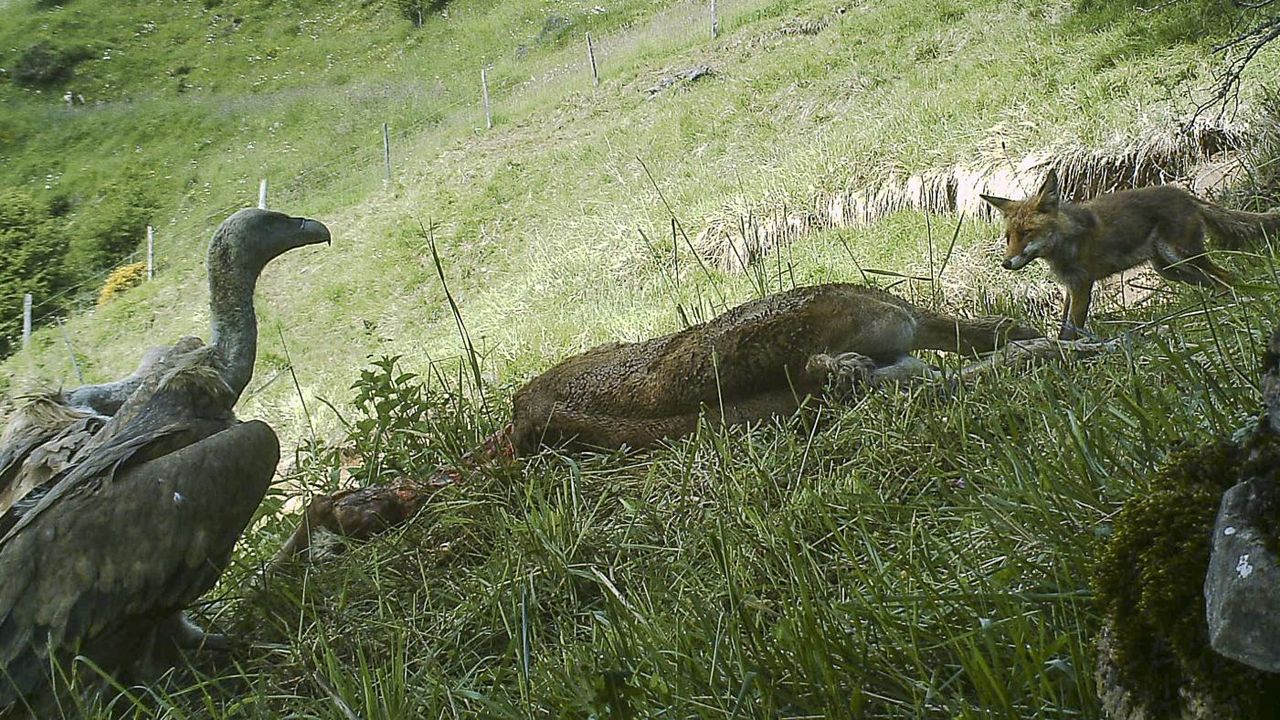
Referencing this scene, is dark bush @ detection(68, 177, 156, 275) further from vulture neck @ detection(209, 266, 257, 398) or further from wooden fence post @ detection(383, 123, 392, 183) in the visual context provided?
vulture neck @ detection(209, 266, 257, 398)

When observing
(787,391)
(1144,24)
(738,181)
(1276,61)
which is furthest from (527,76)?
(787,391)

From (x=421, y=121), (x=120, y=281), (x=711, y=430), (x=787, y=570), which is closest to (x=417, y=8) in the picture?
(x=421, y=121)

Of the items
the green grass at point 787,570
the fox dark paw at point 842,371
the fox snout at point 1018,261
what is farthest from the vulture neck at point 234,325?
the fox snout at point 1018,261

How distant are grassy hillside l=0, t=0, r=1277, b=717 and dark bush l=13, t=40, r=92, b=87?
20.0 ft

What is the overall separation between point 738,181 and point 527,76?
609 inches

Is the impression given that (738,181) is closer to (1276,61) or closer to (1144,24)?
(1144,24)

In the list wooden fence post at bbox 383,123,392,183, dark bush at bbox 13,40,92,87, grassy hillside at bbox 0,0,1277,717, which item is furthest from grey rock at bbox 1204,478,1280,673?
dark bush at bbox 13,40,92,87

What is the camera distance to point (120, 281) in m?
19.5

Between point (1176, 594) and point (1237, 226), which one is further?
point (1237, 226)

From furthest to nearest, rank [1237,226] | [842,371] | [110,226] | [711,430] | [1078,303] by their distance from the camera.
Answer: [110,226]
[1078,303]
[1237,226]
[842,371]
[711,430]

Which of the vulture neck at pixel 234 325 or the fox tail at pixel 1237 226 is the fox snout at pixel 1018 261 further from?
the vulture neck at pixel 234 325

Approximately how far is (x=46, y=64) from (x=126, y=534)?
29.0 m

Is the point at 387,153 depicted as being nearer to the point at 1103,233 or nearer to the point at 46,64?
the point at 46,64

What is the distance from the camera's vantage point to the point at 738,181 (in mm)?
10352
